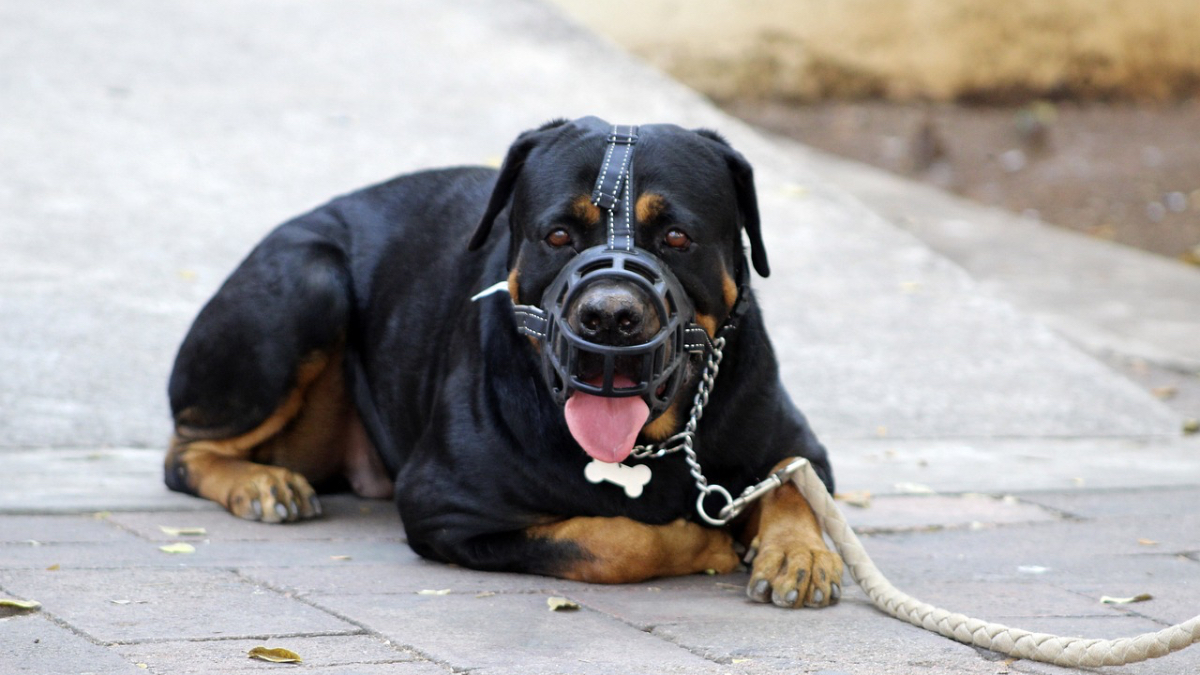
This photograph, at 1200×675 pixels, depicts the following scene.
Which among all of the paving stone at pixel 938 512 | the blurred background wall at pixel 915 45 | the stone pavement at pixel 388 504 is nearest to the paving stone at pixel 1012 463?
the stone pavement at pixel 388 504

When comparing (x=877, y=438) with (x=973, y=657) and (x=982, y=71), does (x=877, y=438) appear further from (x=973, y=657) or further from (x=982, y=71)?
(x=982, y=71)

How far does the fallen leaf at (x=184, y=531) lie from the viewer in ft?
12.3

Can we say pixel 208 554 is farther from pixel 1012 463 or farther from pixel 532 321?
pixel 1012 463

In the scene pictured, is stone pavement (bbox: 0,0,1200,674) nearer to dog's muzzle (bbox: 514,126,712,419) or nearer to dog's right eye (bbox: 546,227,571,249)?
dog's muzzle (bbox: 514,126,712,419)

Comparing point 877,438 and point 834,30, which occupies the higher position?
point 834,30

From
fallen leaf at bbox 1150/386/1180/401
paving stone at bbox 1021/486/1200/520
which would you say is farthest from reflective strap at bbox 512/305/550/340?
fallen leaf at bbox 1150/386/1180/401

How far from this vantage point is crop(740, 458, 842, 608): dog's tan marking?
3145mm

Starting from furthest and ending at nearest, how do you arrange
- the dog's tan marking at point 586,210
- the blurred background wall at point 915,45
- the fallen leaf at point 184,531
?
the blurred background wall at point 915,45 < the fallen leaf at point 184,531 < the dog's tan marking at point 586,210

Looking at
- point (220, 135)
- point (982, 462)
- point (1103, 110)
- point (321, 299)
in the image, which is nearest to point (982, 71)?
Answer: point (1103, 110)

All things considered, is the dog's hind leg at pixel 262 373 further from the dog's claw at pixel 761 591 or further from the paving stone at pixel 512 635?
the dog's claw at pixel 761 591

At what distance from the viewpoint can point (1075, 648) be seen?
268cm

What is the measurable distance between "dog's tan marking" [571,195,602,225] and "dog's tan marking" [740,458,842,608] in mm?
818

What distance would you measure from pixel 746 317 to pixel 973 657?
3.56 feet

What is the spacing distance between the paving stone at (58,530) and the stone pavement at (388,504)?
15mm
